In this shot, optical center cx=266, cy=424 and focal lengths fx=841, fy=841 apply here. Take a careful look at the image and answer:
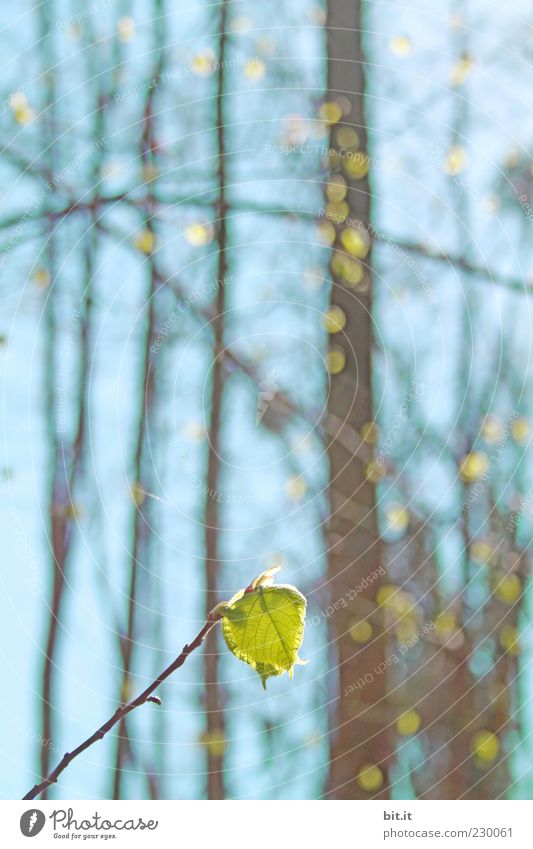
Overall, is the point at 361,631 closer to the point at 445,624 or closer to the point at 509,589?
the point at 445,624

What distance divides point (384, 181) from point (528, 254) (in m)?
0.30

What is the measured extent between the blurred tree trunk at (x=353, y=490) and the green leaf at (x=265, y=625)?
2.91 ft

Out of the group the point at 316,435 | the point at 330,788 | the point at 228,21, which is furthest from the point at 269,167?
the point at 330,788

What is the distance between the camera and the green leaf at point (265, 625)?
0.47 meters

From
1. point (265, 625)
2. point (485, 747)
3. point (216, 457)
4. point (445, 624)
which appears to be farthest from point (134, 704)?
point (485, 747)

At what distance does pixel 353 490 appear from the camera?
1.39m

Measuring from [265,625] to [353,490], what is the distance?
92 cm

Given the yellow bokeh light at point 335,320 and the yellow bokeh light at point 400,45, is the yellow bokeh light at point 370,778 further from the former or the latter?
the yellow bokeh light at point 400,45

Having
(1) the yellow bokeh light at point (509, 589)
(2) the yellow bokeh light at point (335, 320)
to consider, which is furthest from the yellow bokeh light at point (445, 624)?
(2) the yellow bokeh light at point (335, 320)

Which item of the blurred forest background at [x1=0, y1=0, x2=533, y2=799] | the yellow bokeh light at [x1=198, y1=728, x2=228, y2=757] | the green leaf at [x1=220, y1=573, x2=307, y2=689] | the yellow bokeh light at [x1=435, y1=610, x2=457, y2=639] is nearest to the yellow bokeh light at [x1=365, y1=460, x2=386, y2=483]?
the blurred forest background at [x1=0, y1=0, x2=533, y2=799]
